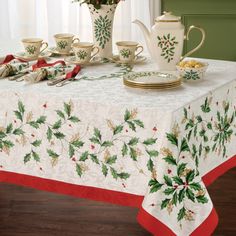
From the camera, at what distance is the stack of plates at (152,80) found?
87.8 inches

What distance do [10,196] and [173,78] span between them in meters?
1.37

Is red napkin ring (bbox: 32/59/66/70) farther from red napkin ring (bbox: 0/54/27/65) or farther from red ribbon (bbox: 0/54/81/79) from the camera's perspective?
red napkin ring (bbox: 0/54/27/65)

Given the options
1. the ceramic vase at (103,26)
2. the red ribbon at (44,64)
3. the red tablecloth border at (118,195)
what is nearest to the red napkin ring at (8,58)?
the red ribbon at (44,64)

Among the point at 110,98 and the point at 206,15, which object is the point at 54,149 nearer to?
the point at 110,98

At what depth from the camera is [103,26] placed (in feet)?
9.27

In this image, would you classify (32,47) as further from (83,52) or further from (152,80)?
(152,80)

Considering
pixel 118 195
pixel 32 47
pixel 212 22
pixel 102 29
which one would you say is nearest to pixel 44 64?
pixel 32 47

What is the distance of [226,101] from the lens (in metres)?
2.42

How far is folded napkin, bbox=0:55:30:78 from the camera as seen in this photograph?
248 centimetres

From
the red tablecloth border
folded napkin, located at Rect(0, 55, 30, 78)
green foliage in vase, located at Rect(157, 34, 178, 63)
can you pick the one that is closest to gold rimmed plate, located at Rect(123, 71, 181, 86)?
green foliage in vase, located at Rect(157, 34, 178, 63)

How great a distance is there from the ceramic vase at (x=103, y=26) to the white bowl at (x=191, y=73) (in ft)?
1.83

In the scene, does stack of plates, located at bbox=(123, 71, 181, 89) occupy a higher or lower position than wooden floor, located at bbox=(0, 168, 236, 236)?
higher

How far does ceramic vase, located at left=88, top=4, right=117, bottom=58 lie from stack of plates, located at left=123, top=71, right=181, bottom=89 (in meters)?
0.53

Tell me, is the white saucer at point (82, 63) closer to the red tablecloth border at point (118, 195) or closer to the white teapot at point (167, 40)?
the white teapot at point (167, 40)
